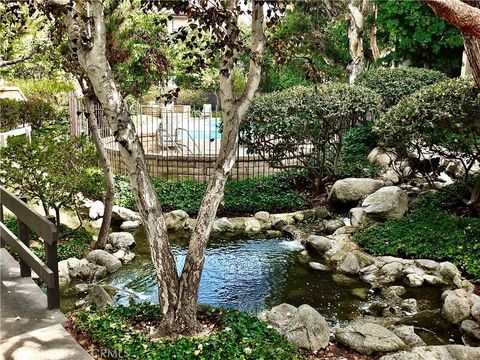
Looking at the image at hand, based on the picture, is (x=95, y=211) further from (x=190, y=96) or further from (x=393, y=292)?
(x=190, y=96)

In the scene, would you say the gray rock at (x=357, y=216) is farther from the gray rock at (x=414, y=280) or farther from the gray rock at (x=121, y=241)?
the gray rock at (x=121, y=241)

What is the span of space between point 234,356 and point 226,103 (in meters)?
2.37

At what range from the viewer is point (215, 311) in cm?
580

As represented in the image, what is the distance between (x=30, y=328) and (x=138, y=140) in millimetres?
1883

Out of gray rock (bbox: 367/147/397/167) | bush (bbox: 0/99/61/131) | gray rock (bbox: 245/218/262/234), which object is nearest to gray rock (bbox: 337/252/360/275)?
gray rock (bbox: 245/218/262/234)

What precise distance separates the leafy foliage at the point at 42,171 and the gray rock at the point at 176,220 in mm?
2497

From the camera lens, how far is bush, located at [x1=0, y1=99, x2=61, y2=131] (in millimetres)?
14664

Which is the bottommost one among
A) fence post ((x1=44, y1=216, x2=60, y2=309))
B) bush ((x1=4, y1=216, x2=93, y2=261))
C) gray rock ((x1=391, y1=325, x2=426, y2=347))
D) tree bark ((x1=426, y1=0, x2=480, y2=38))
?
gray rock ((x1=391, y1=325, x2=426, y2=347))

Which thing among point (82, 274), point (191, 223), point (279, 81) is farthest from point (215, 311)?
point (279, 81)

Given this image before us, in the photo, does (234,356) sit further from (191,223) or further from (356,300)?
(191,223)

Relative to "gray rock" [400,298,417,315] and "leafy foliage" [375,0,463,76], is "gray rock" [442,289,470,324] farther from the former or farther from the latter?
"leafy foliage" [375,0,463,76]

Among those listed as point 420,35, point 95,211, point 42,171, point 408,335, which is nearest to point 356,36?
point 420,35

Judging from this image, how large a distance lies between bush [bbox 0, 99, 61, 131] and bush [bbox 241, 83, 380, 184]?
6854 mm

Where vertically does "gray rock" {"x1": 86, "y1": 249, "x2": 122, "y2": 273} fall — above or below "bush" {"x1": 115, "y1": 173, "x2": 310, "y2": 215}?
below
